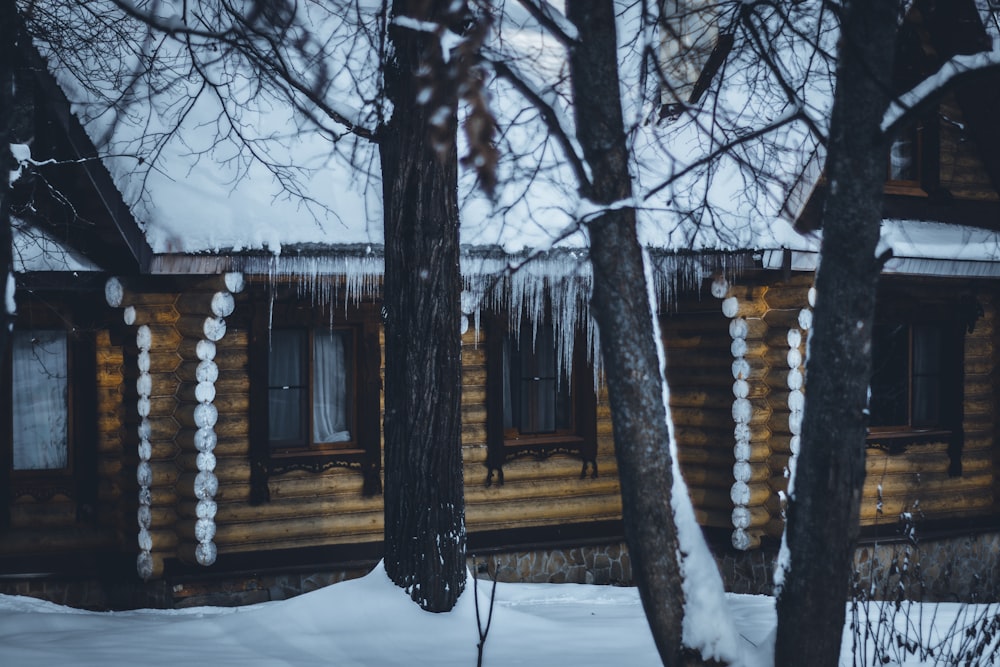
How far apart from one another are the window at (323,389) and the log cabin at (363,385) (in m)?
0.02

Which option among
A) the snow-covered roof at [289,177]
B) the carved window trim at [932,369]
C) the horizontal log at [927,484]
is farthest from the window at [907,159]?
the horizontal log at [927,484]

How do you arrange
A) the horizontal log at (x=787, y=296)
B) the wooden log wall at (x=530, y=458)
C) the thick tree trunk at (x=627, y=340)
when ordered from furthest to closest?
the horizontal log at (x=787, y=296), the wooden log wall at (x=530, y=458), the thick tree trunk at (x=627, y=340)

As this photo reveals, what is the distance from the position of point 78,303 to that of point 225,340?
1.35m

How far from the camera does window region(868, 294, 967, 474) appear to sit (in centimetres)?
1113

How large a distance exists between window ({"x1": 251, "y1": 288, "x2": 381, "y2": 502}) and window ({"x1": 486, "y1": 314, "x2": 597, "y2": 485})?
1257mm

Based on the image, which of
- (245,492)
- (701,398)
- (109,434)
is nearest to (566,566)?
(701,398)

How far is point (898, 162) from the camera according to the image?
1112cm

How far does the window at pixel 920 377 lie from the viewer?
11.1m

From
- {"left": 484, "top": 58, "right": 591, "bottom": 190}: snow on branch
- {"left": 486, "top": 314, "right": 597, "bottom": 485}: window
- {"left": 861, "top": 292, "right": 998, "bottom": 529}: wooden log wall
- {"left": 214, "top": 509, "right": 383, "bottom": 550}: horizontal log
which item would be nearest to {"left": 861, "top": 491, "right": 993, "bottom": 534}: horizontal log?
{"left": 861, "top": 292, "right": 998, "bottom": 529}: wooden log wall

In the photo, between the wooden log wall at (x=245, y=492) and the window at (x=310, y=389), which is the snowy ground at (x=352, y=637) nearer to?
the wooden log wall at (x=245, y=492)

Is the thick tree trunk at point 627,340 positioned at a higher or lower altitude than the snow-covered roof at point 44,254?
lower

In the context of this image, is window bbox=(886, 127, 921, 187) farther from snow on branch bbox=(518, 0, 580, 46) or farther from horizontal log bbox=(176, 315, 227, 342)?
snow on branch bbox=(518, 0, 580, 46)

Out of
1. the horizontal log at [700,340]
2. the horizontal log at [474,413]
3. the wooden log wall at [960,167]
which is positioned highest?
the wooden log wall at [960,167]

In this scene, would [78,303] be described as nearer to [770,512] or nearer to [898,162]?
[770,512]
